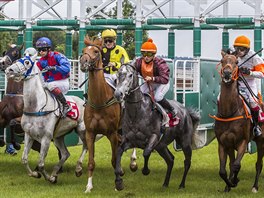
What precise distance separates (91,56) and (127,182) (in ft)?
6.34

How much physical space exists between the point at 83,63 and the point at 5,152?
5307 mm

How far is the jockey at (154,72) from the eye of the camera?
889cm

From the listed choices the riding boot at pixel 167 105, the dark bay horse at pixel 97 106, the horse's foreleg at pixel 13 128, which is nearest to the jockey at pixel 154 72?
the riding boot at pixel 167 105

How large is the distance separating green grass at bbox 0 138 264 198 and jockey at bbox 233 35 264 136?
3.06ft

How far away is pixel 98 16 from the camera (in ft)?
98.2

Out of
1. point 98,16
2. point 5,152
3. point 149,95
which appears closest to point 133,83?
point 149,95

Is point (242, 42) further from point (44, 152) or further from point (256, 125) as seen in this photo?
point (44, 152)

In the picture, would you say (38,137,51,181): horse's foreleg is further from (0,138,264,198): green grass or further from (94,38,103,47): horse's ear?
(94,38,103,47): horse's ear

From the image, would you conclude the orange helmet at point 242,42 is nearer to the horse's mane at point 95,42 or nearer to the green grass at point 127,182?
the horse's mane at point 95,42

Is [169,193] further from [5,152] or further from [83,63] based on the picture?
[5,152]

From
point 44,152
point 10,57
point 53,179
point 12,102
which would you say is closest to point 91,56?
point 44,152

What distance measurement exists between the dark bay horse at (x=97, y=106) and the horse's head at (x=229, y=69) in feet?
5.10

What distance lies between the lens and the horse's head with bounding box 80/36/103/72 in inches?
341

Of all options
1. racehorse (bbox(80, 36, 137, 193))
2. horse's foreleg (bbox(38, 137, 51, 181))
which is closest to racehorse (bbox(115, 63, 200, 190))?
racehorse (bbox(80, 36, 137, 193))
